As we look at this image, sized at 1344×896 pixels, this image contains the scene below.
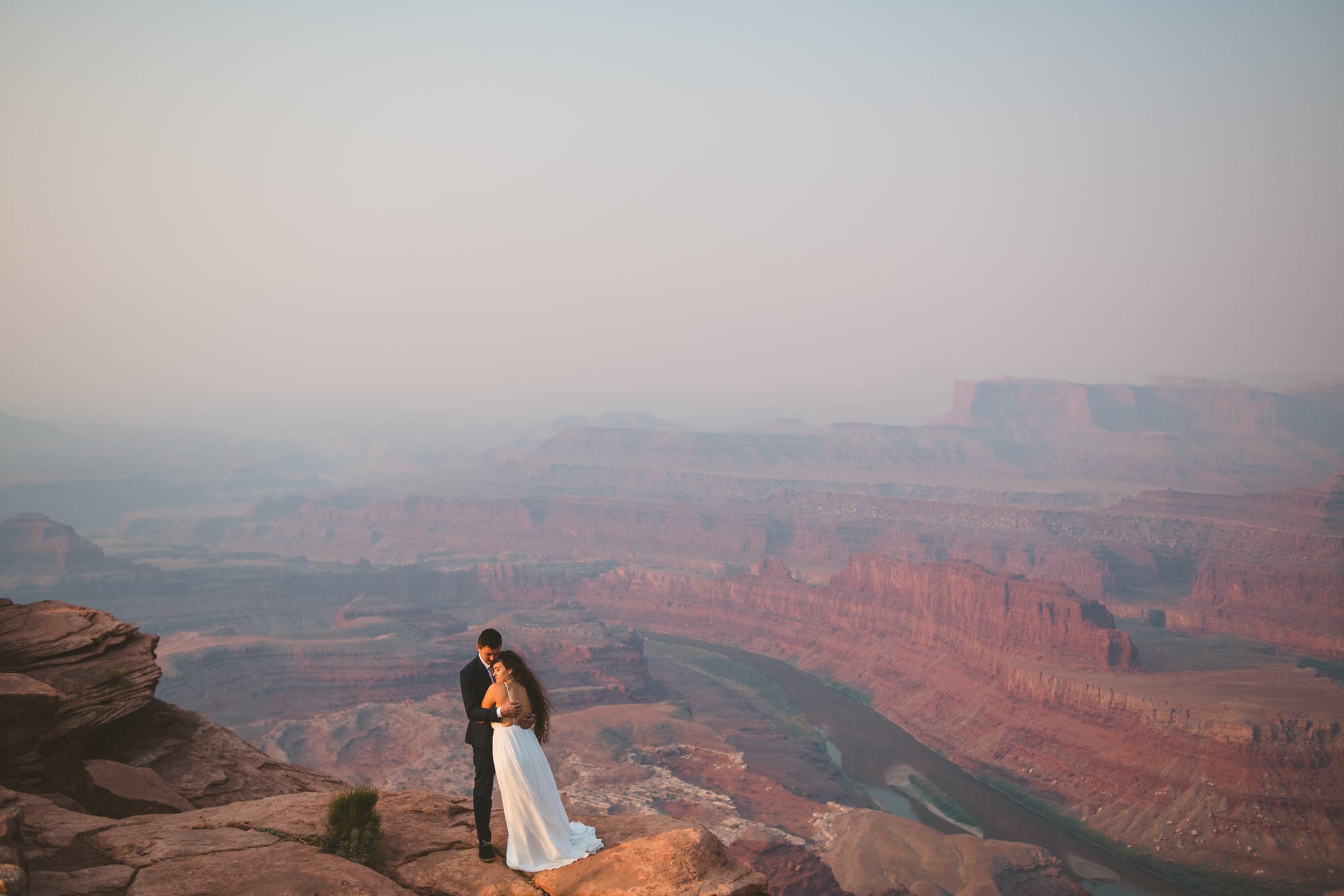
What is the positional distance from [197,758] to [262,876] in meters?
8.88

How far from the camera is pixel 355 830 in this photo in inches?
426

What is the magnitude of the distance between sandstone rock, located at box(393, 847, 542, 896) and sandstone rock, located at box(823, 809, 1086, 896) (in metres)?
39.5

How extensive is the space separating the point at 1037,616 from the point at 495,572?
7473 cm

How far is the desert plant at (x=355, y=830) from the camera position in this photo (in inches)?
418

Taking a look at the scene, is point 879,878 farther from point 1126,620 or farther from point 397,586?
point 397,586

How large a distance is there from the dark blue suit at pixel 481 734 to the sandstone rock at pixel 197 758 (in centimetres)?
654

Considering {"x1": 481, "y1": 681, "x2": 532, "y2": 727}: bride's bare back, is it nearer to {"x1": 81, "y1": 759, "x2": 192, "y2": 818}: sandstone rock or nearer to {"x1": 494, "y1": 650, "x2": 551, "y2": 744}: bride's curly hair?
{"x1": 494, "y1": 650, "x2": 551, "y2": 744}: bride's curly hair

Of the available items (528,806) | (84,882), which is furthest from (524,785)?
(84,882)

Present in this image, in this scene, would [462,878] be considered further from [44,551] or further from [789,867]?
[44,551]

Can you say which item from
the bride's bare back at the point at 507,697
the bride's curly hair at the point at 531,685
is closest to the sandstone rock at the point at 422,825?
the bride's curly hair at the point at 531,685

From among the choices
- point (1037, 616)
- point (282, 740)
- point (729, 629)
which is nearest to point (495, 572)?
point (729, 629)

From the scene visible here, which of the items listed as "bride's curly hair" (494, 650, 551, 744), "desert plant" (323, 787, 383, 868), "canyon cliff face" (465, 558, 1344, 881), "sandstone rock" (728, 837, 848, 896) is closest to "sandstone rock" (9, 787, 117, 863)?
"desert plant" (323, 787, 383, 868)

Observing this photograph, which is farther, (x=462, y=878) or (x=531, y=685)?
(x=531, y=685)

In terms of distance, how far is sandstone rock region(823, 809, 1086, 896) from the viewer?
152 ft
